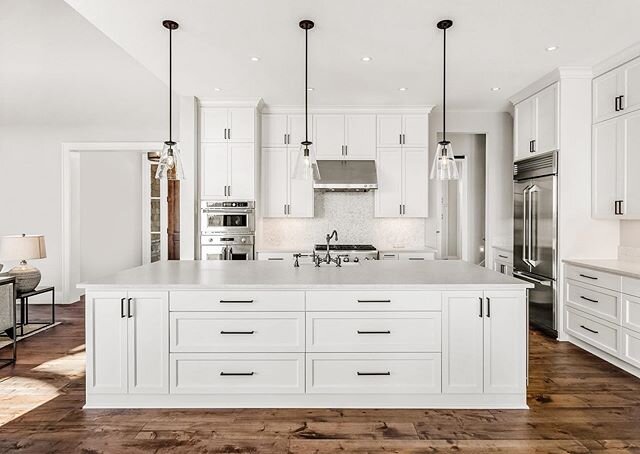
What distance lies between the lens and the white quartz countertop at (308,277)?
2652 mm

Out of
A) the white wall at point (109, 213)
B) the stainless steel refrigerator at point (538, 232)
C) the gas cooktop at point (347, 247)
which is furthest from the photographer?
the white wall at point (109, 213)

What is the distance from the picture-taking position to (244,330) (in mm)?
2699

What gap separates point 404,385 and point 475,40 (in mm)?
2702

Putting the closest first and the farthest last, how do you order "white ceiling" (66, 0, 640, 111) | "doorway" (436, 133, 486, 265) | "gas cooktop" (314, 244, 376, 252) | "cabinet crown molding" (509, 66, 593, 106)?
"white ceiling" (66, 0, 640, 111)
"cabinet crown molding" (509, 66, 593, 106)
"gas cooktop" (314, 244, 376, 252)
"doorway" (436, 133, 486, 265)

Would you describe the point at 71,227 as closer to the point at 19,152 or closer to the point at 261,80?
the point at 19,152

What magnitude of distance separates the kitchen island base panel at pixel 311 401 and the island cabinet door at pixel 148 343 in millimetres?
100

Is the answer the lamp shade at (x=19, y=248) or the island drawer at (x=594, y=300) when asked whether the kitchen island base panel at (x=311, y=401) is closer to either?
the island drawer at (x=594, y=300)

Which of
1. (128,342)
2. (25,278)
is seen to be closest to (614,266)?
(128,342)

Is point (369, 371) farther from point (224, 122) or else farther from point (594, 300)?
point (224, 122)

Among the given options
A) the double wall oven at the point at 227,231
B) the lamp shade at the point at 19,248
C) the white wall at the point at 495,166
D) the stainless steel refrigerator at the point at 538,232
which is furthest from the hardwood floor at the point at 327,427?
the white wall at the point at 495,166

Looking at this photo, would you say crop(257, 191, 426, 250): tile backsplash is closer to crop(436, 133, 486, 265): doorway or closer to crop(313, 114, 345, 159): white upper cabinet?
crop(313, 114, 345, 159): white upper cabinet

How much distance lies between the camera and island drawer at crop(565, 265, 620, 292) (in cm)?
346

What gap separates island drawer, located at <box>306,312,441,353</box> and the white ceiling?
207 cm

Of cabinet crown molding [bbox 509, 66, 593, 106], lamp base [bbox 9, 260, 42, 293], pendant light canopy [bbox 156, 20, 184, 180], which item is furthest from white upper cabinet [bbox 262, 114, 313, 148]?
lamp base [bbox 9, 260, 42, 293]
